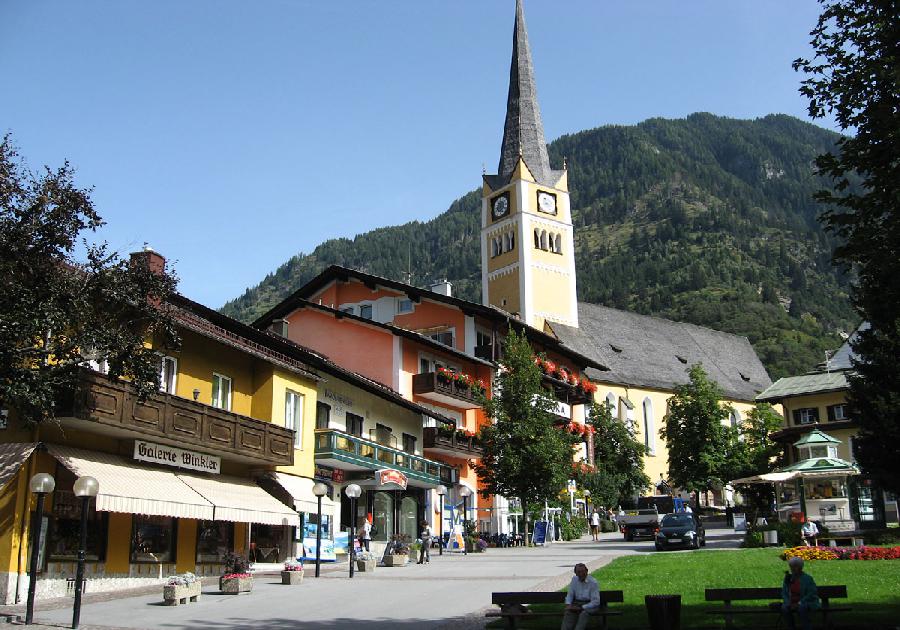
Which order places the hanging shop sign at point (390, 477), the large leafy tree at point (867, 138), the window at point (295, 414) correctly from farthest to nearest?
1. the hanging shop sign at point (390, 477)
2. the window at point (295, 414)
3. the large leafy tree at point (867, 138)

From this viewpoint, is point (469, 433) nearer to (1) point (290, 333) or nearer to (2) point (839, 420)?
(1) point (290, 333)

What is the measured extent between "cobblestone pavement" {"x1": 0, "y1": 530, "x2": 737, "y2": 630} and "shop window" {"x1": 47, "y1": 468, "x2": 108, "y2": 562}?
1.24 meters

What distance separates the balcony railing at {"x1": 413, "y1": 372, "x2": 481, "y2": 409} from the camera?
145 feet

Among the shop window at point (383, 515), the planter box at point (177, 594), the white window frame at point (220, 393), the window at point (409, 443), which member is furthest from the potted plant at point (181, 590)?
the window at point (409, 443)

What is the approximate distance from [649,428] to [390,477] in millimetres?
51397

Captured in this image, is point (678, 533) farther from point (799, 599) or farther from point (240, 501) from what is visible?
point (799, 599)

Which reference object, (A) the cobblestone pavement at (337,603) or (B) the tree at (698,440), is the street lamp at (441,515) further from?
(B) the tree at (698,440)

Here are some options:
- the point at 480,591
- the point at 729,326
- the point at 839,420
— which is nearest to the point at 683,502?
the point at 839,420

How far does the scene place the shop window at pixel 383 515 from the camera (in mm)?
38156

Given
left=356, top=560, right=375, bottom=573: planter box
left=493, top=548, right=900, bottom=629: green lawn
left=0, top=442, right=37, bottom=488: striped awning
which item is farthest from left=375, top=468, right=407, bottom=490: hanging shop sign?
left=0, top=442, right=37, bottom=488: striped awning

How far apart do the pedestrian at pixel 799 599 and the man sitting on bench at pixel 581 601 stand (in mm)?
2744

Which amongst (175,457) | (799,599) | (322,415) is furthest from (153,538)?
(799,599)

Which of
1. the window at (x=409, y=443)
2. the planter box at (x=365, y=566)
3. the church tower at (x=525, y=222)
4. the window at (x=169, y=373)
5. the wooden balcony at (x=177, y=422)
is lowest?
the planter box at (x=365, y=566)

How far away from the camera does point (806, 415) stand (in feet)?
187
